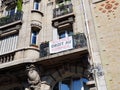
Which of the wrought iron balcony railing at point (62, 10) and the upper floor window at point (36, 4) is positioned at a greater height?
the upper floor window at point (36, 4)

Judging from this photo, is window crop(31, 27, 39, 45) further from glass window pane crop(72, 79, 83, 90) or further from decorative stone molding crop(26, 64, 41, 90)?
glass window pane crop(72, 79, 83, 90)

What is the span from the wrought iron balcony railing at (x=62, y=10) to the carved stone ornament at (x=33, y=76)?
3.95 metres

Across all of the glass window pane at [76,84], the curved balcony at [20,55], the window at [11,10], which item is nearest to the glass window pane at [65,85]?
the glass window pane at [76,84]

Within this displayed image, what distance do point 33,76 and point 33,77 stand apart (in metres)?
0.05

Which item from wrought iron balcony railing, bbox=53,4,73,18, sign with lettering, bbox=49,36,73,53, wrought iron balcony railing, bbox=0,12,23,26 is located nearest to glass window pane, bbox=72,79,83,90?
sign with lettering, bbox=49,36,73,53

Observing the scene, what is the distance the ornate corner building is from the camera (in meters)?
11.3

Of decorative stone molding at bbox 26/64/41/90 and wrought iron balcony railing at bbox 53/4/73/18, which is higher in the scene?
wrought iron balcony railing at bbox 53/4/73/18

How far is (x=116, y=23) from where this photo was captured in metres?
12.4

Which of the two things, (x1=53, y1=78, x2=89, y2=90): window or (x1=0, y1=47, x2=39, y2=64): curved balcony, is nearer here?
(x1=53, y1=78, x2=89, y2=90): window

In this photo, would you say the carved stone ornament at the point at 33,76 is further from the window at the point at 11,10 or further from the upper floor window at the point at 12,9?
the window at the point at 11,10

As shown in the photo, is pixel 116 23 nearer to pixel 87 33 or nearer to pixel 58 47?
pixel 87 33

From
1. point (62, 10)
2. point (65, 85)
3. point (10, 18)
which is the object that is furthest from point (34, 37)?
point (65, 85)

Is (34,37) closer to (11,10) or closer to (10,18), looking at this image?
(10,18)

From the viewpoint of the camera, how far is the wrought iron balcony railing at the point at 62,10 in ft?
46.3
